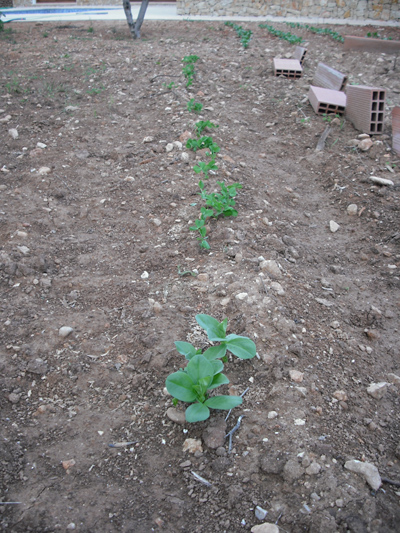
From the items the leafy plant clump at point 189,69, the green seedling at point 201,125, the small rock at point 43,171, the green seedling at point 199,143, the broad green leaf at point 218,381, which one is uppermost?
the leafy plant clump at point 189,69

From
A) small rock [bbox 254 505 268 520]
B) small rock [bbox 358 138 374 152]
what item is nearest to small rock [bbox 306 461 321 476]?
small rock [bbox 254 505 268 520]

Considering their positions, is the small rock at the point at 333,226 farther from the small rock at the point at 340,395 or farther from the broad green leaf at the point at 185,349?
the broad green leaf at the point at 185,349

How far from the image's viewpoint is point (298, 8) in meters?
10.3

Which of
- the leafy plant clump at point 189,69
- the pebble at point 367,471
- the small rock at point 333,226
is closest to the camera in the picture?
the pebble at point 367,471

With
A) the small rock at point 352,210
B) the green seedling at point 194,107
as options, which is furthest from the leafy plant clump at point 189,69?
the small rock at point 352,210

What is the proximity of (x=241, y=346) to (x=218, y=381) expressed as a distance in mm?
205

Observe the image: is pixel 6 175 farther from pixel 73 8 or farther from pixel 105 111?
pixel 73 8

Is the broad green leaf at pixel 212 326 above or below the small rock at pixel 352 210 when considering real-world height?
above

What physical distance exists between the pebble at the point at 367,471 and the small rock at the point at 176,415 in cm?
72

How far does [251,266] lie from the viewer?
2801 mm

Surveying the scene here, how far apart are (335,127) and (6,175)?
3.55 m

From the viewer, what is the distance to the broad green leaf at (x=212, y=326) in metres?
2.08

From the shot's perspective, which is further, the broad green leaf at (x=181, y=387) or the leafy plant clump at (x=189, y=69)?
the leafy plant clump at (x=189, y=69)

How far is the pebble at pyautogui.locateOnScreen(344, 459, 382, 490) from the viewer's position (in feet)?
5.57
